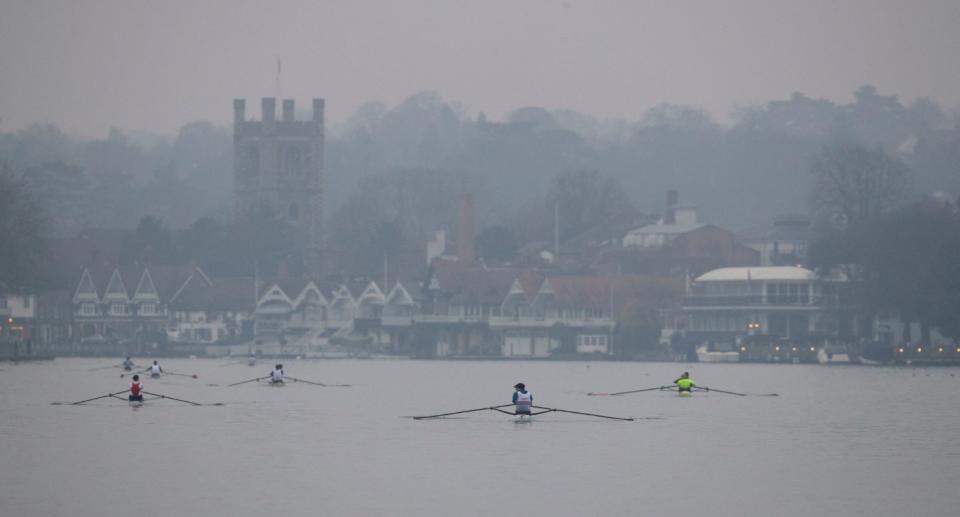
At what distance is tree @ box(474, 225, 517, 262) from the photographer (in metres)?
176

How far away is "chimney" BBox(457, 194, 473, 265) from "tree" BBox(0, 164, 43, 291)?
3983cm

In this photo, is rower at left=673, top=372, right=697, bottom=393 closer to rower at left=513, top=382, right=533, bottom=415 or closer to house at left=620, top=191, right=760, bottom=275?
rower at left=513, top=382, right=533, bottom=415

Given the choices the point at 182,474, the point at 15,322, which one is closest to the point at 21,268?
the point at 15,322

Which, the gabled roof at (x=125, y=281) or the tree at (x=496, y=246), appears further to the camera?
the tree at (x=496, y=246)

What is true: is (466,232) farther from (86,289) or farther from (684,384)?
(684,384)

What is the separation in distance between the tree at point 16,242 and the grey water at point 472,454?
4471 cm

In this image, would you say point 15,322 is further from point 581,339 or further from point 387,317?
point 581,339

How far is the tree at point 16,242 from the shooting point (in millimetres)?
134625

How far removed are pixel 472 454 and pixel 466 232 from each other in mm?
113512

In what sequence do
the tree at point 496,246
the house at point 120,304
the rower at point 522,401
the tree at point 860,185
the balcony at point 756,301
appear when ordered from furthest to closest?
1. the tree at point 496,246
2. the house at point 120,304
3. the tree at point 860,185
4. the balcony at point 756,301
5. the rower at point 522,401

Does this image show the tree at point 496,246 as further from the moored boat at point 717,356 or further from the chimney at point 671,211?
the moored boat at point 717,356

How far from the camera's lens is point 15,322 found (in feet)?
547

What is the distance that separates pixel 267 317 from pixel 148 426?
105125 millimetres

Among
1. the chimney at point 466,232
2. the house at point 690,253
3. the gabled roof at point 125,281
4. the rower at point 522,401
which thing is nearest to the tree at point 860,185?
the house at point 690,253
